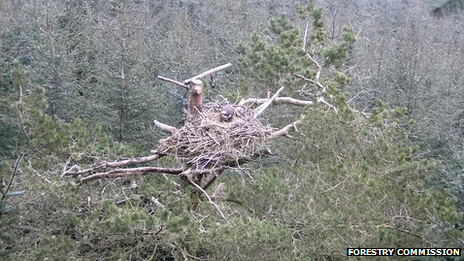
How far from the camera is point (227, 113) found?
5.47 m

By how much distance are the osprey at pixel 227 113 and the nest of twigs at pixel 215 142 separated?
0.04 metres

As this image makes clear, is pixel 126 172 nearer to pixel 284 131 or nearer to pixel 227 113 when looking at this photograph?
pixel 227 113

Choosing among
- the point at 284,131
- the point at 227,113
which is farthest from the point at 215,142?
the point at 284,131

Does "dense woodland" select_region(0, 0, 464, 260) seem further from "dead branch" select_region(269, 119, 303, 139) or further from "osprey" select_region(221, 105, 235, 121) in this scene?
"osprey" select_region(221, 105, 235, 121)

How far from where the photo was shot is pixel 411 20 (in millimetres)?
24547

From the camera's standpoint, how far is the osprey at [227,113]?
5.46 m

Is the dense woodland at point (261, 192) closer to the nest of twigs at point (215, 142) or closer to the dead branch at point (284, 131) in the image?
the dead branch at point (284, 131)

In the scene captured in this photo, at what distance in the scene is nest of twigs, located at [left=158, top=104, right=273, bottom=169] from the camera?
5.10 metres

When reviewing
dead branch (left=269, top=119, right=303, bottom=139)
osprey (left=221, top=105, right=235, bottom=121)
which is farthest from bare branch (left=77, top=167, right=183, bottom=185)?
dead branch (left=269, top=119, right=303, bottom=139)

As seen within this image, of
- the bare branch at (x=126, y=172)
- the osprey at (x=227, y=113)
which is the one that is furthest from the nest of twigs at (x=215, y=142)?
the bare branch at (x=126, y=172)

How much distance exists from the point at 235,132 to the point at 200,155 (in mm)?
496

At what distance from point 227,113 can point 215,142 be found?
0.47m

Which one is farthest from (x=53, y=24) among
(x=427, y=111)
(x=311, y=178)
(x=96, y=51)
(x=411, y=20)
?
(x=411, y=20)

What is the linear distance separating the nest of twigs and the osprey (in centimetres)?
4
